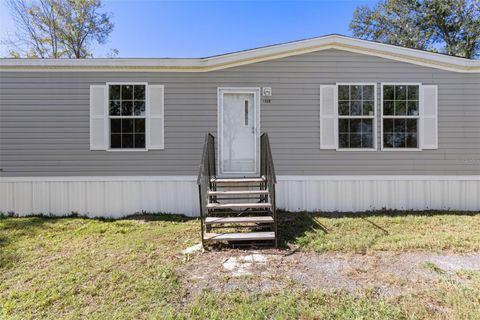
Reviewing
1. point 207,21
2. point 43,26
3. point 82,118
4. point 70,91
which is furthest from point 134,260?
point 43,26

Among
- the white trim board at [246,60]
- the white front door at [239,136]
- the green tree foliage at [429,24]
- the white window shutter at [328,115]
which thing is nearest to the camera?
the white trim board at [246,60]

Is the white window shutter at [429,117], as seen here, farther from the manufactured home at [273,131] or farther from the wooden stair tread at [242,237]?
the wooden stair tread at [242,237]

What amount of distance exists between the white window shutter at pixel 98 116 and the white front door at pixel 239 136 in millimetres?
2620

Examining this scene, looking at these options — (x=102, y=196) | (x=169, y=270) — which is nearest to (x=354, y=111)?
(x=169, y=270)

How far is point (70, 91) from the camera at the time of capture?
5859 mm

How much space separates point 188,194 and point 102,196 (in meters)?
1.93

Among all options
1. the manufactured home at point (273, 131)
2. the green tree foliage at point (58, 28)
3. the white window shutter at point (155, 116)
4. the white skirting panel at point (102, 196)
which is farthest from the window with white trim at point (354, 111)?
the green tree foliage at point (58, 28)

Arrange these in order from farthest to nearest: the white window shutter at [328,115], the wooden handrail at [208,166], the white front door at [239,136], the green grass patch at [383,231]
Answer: the white front door at [239,136]
the white window shutter at [328,115]
the wooden handrail at [208,166]
the green grass patch at [383,231]

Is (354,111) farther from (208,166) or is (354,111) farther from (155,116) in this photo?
(155,116)

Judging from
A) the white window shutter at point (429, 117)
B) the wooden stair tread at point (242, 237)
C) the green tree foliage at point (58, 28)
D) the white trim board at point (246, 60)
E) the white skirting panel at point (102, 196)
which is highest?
the green tree foliage at point (58, 28)

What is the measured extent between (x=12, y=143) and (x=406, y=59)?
8.98m

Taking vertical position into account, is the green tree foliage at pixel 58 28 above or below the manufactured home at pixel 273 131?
above

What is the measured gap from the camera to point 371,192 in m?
5.95

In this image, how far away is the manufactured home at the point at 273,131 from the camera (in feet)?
19.2
